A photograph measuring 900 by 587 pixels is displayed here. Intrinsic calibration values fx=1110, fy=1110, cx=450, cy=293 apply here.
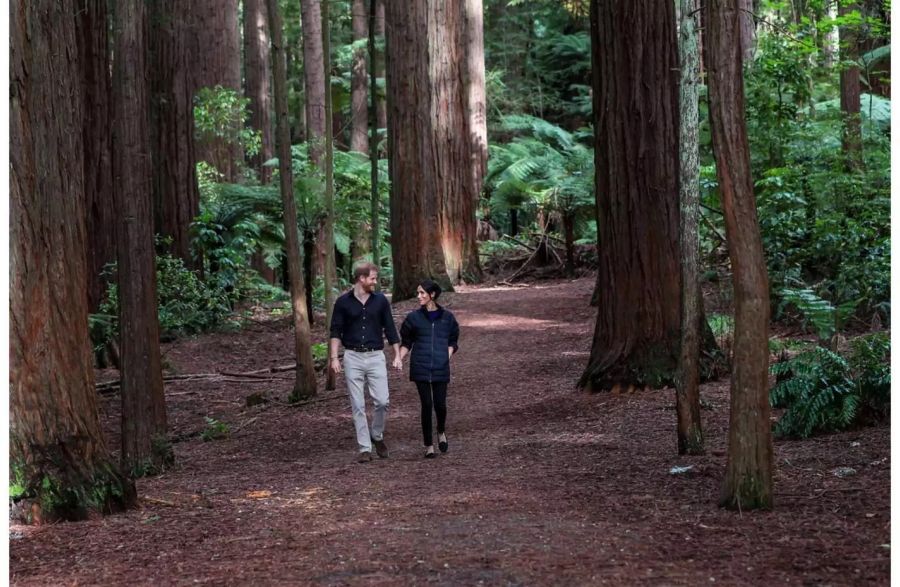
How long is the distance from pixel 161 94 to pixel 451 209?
5883 mm

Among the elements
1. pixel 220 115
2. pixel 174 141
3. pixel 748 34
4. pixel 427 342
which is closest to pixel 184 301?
pixel 174 141

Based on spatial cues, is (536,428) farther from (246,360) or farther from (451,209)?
(451,209)

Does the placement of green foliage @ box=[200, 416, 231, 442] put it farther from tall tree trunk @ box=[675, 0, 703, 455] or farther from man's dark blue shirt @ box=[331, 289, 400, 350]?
tall tree trunk @ box=[675, 0, 703, 455]

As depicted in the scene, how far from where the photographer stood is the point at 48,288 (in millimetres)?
6914

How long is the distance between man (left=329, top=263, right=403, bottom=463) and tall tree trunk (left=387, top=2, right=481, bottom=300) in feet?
35.5

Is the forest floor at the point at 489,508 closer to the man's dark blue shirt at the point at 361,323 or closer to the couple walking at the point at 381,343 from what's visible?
the couple walking at the point at 381,343

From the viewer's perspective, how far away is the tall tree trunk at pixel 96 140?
15.5 m

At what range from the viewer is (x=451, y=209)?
21594mm

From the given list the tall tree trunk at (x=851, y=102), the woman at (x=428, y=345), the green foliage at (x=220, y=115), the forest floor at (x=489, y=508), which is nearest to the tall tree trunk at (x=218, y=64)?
the green foliage at (x=220, y=115)

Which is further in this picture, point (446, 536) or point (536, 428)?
point (536, 428)

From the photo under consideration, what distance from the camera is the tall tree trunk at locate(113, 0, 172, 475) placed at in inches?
362

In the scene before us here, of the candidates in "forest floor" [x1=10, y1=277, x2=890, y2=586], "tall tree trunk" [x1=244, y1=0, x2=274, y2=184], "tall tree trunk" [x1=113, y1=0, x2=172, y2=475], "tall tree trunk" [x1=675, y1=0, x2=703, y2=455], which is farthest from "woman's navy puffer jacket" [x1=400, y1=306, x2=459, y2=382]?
"tall tree trunk" [x1=244, y1=0, x2=274, y2=184]

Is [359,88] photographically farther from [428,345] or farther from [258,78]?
[428,345]

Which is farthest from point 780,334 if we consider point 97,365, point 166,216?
point 166,216
